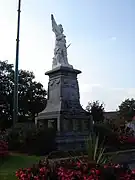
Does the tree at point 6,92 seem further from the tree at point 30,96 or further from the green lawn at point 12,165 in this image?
the green lawn at point 12,165

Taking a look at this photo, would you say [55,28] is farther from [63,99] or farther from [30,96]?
[30,96]

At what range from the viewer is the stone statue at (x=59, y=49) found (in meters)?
15.6

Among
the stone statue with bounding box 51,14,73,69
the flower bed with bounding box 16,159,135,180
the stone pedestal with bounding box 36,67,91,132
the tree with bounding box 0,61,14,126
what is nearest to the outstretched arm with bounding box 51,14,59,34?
the stone statue with bounding box 51,14,73,69

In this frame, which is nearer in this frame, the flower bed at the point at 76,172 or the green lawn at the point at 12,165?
the flower bed at the point at 76,172

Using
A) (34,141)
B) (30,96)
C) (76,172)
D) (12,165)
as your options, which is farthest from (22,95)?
(76,172)

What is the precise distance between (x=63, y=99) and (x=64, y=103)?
25 centimetres

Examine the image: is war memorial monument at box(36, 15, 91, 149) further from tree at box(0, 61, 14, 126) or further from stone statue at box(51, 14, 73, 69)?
tree at box(0, 61, 14, 126)

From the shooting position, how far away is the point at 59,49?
15.8m

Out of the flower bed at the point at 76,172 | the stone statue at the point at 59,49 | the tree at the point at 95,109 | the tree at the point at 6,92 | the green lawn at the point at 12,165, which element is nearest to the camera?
the flower bed at the point at 76,172

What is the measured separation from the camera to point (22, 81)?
35.8 meters

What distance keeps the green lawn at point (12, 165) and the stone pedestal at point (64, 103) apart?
3707 millimetres

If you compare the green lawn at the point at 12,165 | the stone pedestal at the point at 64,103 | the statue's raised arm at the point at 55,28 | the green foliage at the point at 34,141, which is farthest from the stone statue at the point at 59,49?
the green lawn at the point at 12,165

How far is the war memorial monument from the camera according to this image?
13.8m

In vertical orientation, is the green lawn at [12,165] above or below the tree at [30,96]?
below
